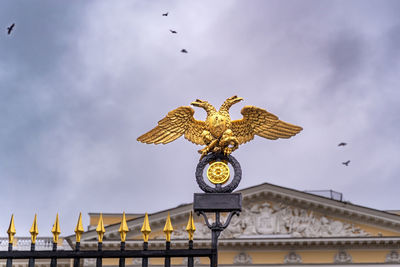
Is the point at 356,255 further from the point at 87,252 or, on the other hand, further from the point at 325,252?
the point at 87,252

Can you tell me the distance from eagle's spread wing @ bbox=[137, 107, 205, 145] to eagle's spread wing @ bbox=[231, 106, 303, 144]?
1.08 ft

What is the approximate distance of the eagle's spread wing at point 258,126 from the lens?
6848mm

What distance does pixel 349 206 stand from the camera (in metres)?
37.1

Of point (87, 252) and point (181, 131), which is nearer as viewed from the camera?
point (87, 252)

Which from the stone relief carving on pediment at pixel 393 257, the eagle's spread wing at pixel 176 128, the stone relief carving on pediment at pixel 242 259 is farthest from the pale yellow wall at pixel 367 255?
the eagle's spread wing at pixel 176 128

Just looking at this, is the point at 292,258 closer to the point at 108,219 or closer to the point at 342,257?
the point at 342,257

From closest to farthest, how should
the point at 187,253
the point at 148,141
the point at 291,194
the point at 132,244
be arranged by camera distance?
the point at 187,253, the point at 148,141, the point at 132,244, the point at 291,194

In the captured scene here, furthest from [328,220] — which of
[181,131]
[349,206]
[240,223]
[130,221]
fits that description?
[181,131]

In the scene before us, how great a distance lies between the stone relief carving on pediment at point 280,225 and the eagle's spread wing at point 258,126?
29.8 metres

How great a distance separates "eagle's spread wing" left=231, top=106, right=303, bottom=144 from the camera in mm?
6848

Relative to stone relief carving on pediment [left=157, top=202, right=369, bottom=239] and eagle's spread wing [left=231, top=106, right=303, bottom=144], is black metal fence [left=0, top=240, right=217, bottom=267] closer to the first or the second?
eagle's spread wing [left=231, top=106, right=303, bottom=144]

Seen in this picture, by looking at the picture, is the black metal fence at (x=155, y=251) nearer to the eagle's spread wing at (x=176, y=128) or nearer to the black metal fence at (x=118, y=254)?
the black metal fence at (x=118, y=254)

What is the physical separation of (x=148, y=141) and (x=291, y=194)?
101 feet

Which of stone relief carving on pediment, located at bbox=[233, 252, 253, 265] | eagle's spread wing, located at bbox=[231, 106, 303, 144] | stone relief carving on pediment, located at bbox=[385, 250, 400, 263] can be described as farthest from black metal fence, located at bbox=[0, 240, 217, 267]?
stone relief carving on pediment, located at bbox=[385, 250, 400, 263]
